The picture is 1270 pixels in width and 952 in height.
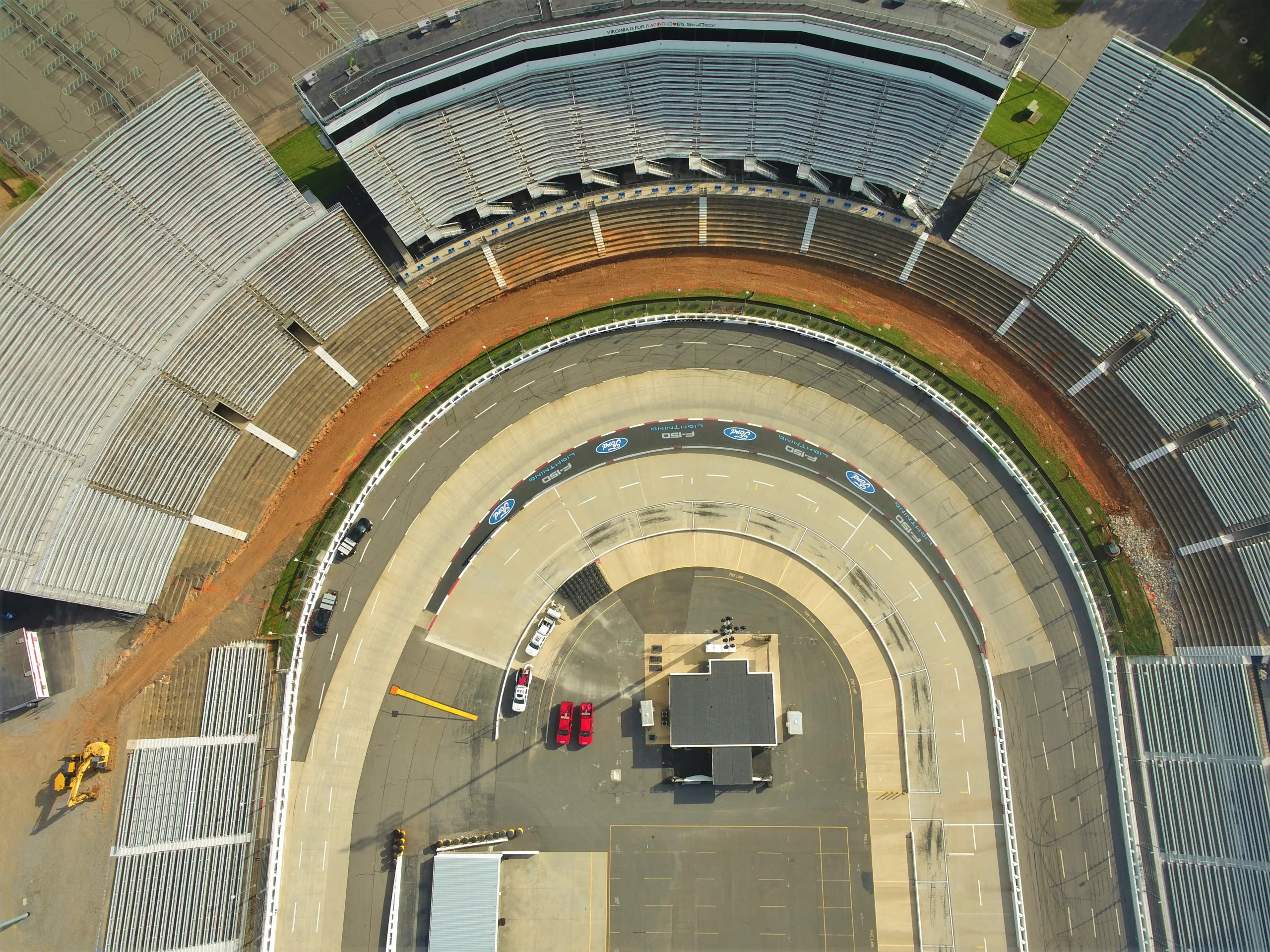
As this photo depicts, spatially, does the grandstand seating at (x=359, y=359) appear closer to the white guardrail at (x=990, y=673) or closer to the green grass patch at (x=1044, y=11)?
the white guardrail at (x=990, y=673)

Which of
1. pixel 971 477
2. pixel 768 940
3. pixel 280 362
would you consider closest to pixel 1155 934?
pixel 768 940

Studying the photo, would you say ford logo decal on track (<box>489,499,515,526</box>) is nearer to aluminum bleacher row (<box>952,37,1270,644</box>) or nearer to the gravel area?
aluminum bleacher row (<box>952,37,1270,644</box>)

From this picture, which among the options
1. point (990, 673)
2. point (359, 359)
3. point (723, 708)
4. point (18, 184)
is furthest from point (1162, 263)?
point (18, 184)

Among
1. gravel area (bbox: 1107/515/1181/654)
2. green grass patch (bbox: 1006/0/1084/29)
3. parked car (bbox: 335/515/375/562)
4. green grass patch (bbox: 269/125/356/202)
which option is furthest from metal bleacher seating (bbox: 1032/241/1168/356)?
green grass patch (bbox: 269/125/356/202)

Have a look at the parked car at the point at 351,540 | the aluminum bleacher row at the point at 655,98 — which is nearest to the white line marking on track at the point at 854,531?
the aluminum bleacher row at the point at 655,98

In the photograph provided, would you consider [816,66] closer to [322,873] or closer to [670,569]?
[670,569]

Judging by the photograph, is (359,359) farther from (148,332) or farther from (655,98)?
(655,98)
